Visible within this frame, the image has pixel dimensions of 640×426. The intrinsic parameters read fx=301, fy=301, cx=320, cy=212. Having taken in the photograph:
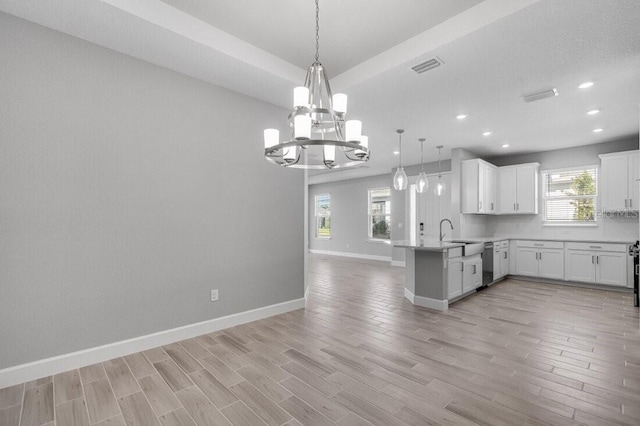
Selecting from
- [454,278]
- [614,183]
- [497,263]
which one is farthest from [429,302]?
[614,183]

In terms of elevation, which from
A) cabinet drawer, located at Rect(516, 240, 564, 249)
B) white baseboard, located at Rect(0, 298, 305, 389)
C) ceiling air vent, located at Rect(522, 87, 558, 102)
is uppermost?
ceiling air vent, located at Rect(522, 87, 558, 102)

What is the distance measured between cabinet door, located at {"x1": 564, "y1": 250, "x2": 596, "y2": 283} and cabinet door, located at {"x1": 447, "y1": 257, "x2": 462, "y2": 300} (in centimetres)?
282

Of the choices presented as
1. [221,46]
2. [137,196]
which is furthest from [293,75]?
[137,196]

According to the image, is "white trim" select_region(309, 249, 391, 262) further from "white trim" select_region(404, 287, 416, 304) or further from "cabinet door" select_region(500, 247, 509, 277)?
"white trim" select_region(404, 287, 416, 304)

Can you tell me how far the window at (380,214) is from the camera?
962 centimetres

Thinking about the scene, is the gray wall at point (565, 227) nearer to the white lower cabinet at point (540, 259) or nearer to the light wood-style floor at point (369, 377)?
the white lower cabinet at point (540, 259)

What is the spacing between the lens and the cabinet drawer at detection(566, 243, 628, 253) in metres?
5.24

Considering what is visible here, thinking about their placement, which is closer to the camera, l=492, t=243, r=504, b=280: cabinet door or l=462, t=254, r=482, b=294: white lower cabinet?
l=462, t=254, r=482, b=294: white lower cabinet

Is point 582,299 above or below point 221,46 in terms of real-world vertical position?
below

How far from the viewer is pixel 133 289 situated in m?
2.90

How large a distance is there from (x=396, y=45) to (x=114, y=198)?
315 centimetres

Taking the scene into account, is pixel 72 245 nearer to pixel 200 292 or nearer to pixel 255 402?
pixel 200 292

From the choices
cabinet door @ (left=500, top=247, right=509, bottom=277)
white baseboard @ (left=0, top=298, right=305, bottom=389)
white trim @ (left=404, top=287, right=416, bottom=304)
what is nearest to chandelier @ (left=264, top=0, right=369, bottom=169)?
white baseboard @ (left=0, top=298, right=305, bottom=389)

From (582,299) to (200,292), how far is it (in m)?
5.75
